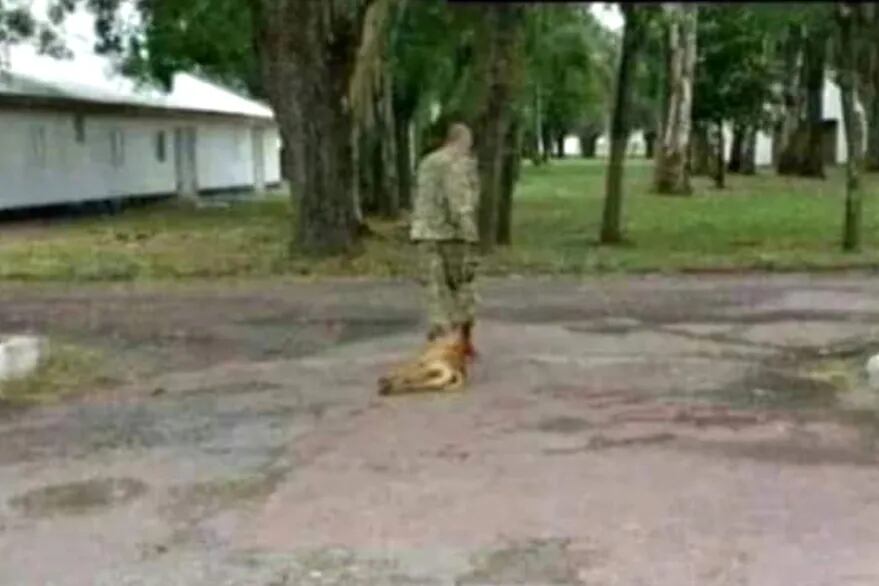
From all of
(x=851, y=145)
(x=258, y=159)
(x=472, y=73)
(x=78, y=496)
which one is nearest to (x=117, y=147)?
(x=472, y=73)

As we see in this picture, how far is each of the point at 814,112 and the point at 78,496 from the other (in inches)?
2070

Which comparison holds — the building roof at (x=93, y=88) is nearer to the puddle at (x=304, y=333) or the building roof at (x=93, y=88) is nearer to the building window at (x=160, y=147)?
the building window at (x=160, y=147)

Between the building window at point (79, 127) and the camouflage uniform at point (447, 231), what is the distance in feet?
95.5

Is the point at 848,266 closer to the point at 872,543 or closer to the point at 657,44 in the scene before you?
the point at 872,543

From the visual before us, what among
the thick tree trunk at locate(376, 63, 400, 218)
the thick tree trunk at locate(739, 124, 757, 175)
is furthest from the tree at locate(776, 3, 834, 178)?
the thick tree trunk at locate(376, 63, 400, 218)

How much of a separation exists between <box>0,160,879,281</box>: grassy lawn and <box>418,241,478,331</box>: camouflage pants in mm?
9343

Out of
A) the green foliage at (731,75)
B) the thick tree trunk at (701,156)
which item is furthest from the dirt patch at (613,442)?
the thick tree trunk at (701,156)

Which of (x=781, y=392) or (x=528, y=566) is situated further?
(x=781, y=392)

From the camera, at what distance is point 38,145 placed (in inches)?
1446

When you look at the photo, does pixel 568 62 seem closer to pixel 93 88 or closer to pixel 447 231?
pixel 93 88

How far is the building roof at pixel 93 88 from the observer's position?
3681 cm

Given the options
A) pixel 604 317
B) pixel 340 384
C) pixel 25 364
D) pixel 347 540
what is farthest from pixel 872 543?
pixel 604 317

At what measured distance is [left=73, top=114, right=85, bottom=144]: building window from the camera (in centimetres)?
3903

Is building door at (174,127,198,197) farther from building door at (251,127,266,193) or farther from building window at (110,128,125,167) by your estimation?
building door at (251,127,266,193)
